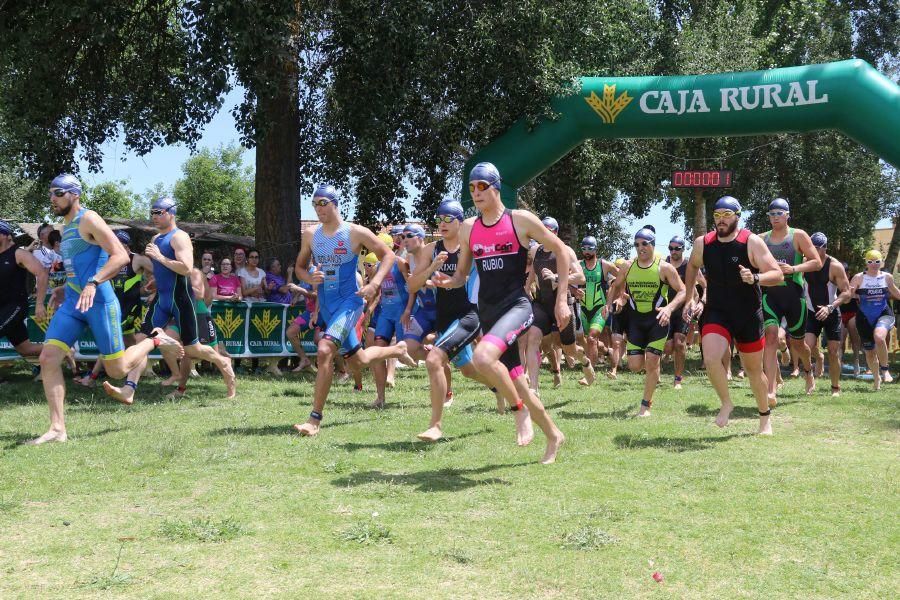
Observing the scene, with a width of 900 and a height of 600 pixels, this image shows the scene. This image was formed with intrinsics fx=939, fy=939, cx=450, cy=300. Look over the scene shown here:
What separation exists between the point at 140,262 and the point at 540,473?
7.13 m

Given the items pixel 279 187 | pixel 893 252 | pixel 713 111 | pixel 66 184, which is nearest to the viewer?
pixel 66 184

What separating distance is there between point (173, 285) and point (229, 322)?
4361 mm

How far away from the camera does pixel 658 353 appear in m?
10.2

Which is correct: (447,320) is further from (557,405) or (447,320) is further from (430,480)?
(430,480)

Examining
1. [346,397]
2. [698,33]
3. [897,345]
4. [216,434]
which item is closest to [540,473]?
[216,434]

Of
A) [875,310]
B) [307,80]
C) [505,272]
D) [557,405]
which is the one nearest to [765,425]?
[557,405]

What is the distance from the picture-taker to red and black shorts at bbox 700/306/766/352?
8430 mm

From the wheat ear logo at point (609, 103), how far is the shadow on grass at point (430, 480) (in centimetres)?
1122

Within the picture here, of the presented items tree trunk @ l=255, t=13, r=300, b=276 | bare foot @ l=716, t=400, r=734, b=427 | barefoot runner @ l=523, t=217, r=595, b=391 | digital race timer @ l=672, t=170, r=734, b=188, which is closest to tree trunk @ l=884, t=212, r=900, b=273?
digital race timer @ l=672, t=170, r=734, b=188

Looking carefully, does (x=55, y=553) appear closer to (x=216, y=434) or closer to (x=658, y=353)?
(x=216, y=434)

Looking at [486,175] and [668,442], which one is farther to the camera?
[668,442]

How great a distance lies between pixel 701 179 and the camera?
1923 centimetres

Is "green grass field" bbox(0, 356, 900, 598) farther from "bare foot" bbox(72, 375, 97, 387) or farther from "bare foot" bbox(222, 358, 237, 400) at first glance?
"bare foot" bbox(72, 375, 97, 387)

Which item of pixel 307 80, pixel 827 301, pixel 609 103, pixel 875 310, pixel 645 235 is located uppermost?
pixel 307 80
